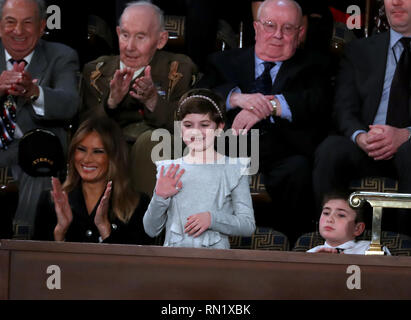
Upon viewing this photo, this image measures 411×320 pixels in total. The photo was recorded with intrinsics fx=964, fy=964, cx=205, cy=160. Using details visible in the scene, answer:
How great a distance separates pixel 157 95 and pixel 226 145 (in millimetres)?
372

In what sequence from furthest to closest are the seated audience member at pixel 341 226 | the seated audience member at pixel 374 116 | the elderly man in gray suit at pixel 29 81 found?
the elderly man in gray suit at pixel 29 81, the seated audience member at pixel 374 116, the seated audience member at pixel 341 226

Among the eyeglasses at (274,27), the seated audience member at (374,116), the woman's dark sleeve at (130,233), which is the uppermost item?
the eyeglasses at (274,27)

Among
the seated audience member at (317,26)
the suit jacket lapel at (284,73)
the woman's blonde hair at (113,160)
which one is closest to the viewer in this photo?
the woman's blonde hair at (113,160)

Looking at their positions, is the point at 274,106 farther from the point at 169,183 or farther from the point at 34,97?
the point at 34,97

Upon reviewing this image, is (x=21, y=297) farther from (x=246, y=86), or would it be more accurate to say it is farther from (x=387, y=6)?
(x=387, y=6)

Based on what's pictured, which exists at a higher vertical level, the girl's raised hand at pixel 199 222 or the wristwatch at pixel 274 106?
the wristwatch at pixel 274 106

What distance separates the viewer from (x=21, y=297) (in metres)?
2.70

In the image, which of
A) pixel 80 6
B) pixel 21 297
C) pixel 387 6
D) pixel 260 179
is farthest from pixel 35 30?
pixel 21 297

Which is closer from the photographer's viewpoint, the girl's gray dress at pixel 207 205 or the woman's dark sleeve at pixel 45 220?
the girl's gray dress at pixel 207 205

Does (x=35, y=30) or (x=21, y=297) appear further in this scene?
(x=35, y=30)

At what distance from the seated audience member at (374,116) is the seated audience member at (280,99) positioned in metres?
0.10

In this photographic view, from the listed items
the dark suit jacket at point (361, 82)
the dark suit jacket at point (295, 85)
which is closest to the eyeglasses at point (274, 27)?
the dark suit jacket at point (295, 85)

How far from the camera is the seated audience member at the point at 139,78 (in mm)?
4066

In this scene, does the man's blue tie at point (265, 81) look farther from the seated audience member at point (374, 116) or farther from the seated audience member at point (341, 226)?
the seated audience member at point (341, 226)
